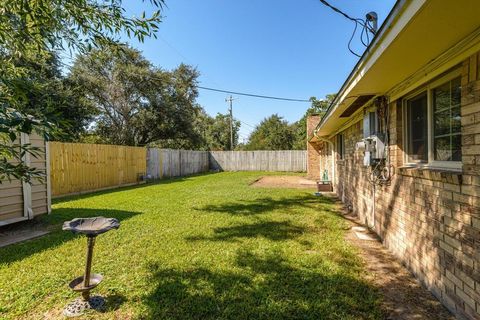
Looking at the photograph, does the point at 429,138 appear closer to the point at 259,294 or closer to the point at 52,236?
the point at 259,294

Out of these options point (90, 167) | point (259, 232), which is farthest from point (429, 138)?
point (90, 167)

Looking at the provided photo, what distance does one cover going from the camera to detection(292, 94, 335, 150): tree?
29141 mm

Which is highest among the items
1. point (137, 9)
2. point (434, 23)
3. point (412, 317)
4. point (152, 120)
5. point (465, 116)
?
point (152, 120)

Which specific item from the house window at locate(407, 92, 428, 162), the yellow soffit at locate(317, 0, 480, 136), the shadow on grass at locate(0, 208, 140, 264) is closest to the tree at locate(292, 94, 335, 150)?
the shadow on grass at locate(0, 208, 140, 264)

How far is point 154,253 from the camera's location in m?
3.69

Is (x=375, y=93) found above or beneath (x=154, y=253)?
above

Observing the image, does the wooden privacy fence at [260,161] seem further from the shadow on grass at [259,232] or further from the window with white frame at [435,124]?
the window with white frame at [435,124]

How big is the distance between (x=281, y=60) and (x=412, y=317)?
13660mm

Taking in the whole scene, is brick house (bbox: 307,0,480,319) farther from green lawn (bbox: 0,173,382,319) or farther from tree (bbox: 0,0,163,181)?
tree (bbox: 0,0,163,181)

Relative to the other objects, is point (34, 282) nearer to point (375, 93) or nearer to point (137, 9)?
point (137, 9)

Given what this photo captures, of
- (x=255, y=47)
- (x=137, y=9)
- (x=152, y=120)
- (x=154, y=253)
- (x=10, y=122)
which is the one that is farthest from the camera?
(x=152, y=120)

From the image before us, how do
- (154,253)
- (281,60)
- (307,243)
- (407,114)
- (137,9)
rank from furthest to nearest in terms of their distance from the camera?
(281,60), (307,243), (154,253), (407,114), (137,9)

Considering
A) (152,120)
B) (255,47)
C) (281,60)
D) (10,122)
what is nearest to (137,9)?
(10,122)

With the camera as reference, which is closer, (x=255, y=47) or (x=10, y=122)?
(x=10, y=122)
